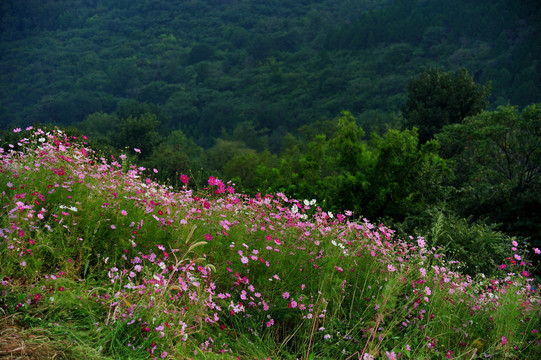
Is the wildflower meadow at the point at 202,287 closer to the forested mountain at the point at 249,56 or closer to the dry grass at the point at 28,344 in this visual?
the dry grass at the point at 28,344

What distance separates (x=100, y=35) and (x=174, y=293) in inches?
5435

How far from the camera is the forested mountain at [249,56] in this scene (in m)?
77.8

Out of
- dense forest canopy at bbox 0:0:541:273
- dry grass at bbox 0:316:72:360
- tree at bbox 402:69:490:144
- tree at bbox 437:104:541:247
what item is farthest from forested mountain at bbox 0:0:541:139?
dry grass at bbox 0:316:72:360

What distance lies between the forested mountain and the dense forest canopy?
39 cm

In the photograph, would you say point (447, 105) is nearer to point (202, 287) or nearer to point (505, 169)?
point (505, 169)

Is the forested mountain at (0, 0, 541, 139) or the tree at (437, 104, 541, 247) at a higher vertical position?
the tree at (437, 104, 541, 247)

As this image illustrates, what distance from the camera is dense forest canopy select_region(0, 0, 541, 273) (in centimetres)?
1309

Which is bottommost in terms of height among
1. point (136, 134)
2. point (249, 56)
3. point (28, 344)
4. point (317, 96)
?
point (317, 96)

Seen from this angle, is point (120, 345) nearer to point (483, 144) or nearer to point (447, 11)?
point (483, 144)

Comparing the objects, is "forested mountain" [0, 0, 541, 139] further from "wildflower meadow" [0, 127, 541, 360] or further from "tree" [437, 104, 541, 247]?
"wildflower meadow" [0, 127, 541, 360]

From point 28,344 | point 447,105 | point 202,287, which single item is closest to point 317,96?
point 447,105

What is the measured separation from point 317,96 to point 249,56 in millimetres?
32147

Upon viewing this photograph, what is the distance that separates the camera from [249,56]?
366 ft

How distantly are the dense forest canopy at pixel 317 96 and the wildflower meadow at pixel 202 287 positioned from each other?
15.1ft
